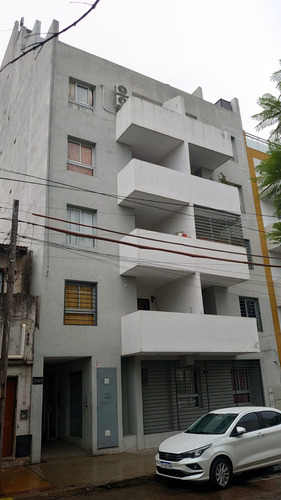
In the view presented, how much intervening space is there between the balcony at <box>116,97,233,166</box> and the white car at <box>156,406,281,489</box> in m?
11.7

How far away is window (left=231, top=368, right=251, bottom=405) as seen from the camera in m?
16.8

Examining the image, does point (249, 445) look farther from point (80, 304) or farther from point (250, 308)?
point (250, 308)

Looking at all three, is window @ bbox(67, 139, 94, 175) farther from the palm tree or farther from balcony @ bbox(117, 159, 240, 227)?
the palm tree

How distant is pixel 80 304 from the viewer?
14023mm

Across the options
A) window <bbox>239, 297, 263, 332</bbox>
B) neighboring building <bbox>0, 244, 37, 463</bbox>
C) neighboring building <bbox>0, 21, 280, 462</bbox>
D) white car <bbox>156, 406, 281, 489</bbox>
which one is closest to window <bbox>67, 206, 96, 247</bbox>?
neighboring building <bbox>0, 21, 280, 462</bbox>

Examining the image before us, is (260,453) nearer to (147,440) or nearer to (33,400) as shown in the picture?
(147,440)

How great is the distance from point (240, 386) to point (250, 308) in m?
3.71

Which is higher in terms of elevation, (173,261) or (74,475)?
(173,261)

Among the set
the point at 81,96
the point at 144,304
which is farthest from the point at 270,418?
the point at 81,96

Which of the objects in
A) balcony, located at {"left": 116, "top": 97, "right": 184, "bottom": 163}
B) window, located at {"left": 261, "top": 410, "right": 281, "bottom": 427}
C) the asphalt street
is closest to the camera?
the asphalt street

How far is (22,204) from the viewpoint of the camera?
1747 centimetres

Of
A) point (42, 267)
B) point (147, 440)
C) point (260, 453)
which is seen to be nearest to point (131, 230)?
point (42, 267)

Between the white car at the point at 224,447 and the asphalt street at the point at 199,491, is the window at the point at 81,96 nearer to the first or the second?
the white car at the point at 224,447

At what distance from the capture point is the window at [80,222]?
1484cm
